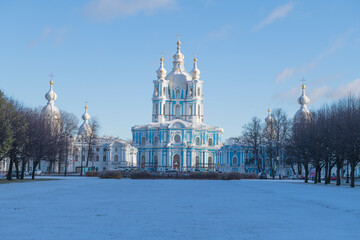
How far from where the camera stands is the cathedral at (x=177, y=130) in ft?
357

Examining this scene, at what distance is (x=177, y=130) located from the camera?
110 metres

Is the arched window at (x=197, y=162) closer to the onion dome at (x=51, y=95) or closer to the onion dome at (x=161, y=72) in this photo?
the onion dome at (x=161, y=72)

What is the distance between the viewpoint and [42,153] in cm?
5566

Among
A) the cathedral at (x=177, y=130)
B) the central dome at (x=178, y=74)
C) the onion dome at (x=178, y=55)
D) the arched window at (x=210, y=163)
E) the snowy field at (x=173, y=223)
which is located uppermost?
the onion dome at (x=178, y=55)

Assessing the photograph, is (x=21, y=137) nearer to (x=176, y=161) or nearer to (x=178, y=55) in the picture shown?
(x=176, y=161)

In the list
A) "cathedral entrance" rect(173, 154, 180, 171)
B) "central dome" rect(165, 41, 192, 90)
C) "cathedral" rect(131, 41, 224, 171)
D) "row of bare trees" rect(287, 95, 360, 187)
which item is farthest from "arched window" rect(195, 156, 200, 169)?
"row of bare trees" rect(287, 95, 360, 187)

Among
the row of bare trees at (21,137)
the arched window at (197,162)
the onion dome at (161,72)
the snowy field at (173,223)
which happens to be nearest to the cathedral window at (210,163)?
the arched window at (197,162)

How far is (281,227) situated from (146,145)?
10043 cm

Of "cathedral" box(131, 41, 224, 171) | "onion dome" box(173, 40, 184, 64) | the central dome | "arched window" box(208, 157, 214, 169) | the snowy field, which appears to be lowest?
the snowy field

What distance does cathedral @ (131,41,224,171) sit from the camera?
357 ft

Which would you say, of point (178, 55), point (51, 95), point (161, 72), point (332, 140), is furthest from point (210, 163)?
point (332, 140)

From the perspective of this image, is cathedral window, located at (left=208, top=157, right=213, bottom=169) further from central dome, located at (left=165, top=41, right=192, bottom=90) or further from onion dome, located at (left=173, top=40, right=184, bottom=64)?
onion dome, located at (left=173, top=40, right=184, bottom=64)

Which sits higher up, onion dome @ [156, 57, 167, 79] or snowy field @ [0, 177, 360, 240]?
onion dome @ [156, 57, 167, 79]

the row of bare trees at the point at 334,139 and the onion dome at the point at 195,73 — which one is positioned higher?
the onion dome at the point at 195,73
